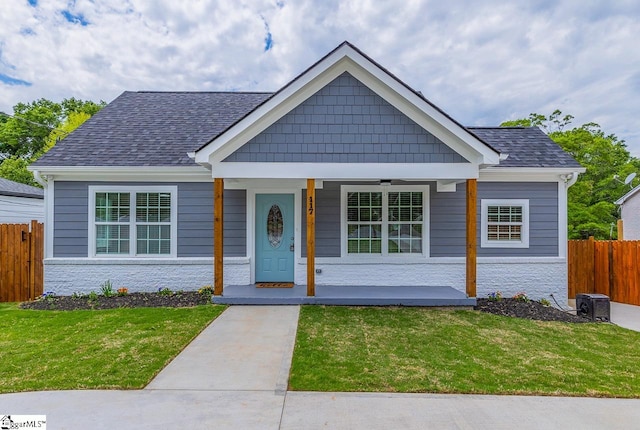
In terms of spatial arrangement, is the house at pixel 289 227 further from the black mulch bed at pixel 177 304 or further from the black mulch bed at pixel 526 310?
the black mulch bed at pixel 526 310

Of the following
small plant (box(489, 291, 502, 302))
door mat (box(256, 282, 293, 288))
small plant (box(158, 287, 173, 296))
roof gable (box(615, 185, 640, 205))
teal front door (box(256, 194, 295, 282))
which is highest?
roof gable (box(615, 185, 640, 205))

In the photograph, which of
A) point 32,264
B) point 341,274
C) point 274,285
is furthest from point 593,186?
point 32,264

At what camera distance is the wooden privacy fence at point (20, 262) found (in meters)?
8.47

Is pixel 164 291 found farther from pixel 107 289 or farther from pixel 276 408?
pixel 276 408

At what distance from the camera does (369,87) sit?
7.36m

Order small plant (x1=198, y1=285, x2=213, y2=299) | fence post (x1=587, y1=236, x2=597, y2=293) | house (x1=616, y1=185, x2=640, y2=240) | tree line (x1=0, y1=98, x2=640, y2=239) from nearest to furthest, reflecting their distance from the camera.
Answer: small plant (x1=198, y1=285, x2=213, y2=299) → fence post (x1=587, y1=236, x2=597, y2=293) → house (x1=616, y1=185, x2=640, y2=240) → tree line (x1=0, y1=98, x2=640, y2=239)

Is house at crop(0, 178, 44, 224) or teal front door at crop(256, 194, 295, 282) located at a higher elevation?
house at crop(0, 178, 44, 224)

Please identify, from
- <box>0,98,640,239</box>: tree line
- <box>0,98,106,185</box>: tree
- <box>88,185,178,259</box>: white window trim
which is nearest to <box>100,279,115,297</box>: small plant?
<box>88,185,178,259</box>: white window trim

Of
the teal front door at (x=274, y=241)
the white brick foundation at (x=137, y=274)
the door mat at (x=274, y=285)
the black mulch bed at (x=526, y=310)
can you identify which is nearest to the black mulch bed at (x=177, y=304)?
the black mulch bed at (x=526, y=310)

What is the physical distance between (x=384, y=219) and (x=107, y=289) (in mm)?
7151

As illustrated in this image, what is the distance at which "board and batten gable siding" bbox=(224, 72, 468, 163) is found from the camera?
7.32 m

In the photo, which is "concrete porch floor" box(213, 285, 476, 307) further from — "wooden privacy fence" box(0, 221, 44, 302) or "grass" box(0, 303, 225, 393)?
"wooden privacy fence" box(0, 221, 44, 302)

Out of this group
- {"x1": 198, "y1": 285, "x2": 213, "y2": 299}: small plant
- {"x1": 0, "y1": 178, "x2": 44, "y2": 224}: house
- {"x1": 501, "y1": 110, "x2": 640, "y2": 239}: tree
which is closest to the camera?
{"x1": 198, "y1": 285, "x2": 213, "y2": 299}: small plant

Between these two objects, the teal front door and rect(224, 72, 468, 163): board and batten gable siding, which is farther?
the teal front door
